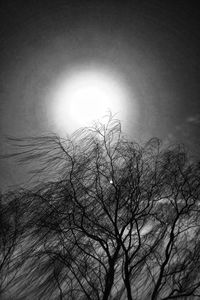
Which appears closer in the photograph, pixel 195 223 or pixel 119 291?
pixel 119 291

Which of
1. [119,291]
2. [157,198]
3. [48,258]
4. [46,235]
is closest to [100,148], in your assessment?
[157,198]

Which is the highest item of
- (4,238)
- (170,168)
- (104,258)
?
(170,168)

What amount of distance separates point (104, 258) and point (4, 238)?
2344mm

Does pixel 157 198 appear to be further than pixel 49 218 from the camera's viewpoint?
Yes

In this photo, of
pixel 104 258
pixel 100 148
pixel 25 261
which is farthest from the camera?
pixel 100 148

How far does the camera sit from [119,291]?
3721 mm

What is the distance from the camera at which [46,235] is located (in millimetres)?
3711

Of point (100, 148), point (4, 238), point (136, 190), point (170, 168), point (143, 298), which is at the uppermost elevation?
point (170, 168)

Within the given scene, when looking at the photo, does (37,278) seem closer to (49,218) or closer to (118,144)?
(49,218)

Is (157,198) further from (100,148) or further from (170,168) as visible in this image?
(100,148)

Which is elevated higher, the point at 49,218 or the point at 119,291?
the point at 49,218

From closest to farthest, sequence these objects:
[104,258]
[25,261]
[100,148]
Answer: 1. [25,261]
2. [104,258]
3. [100,148]

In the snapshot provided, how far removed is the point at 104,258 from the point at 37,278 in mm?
1308

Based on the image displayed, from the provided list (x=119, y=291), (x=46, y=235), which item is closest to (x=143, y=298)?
(x=119, y=291)
